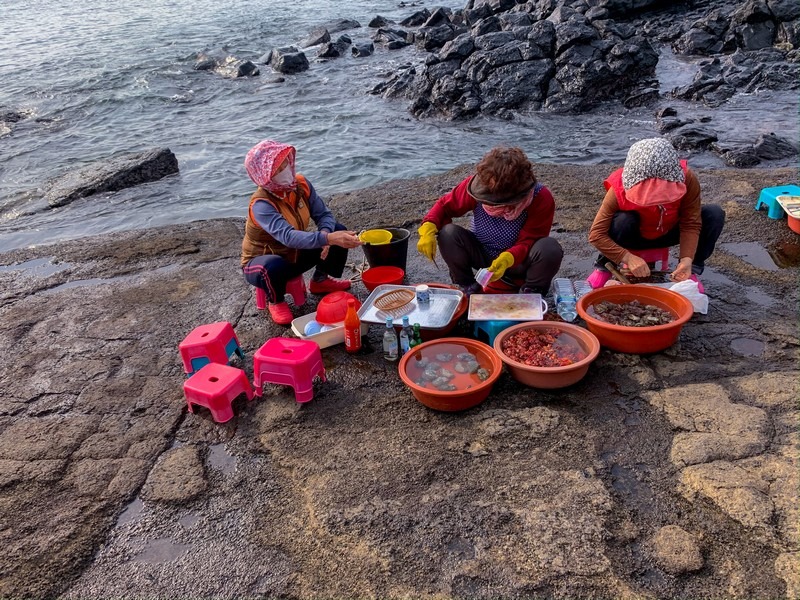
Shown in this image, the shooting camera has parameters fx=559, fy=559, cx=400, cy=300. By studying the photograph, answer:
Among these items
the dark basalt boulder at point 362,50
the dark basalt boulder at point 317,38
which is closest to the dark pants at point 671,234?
the dark basalt boulder at point 362,50

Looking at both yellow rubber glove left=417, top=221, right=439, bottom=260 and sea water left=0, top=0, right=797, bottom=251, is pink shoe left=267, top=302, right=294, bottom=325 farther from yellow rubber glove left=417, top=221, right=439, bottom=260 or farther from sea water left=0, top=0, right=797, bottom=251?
sea water left=0, top=0, right=797, bottom=251

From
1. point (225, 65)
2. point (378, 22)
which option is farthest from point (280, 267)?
point (378, 22)

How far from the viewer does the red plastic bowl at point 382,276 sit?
15.1 feet

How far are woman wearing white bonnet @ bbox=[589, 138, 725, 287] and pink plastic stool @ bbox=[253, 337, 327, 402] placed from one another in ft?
7.31

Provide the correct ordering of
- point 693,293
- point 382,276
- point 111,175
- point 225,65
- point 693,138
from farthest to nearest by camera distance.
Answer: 1. point 225,65
2. point 111,175
3. point 693,138
4. point 382,276
5. point 693,293

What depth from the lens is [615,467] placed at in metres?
2.83

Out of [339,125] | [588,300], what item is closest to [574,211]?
[588,300]

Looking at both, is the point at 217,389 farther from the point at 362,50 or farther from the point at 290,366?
the point at 362,50

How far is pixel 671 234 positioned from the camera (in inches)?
163

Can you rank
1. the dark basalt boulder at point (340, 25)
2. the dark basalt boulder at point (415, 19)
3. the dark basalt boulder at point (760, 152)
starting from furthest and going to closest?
the dark basalt boulder at point (340, 25)
the dark basalt boulder at point (415, 19)
the dark basalt boulder at point (760, 152)

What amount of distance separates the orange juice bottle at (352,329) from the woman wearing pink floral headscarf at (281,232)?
0.59m

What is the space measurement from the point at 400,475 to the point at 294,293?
2195 mm

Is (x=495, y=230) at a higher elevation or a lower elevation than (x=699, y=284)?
higher

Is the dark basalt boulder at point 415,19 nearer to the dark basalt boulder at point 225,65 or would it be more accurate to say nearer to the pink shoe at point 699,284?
the dark basalt boulder at point 225,65
